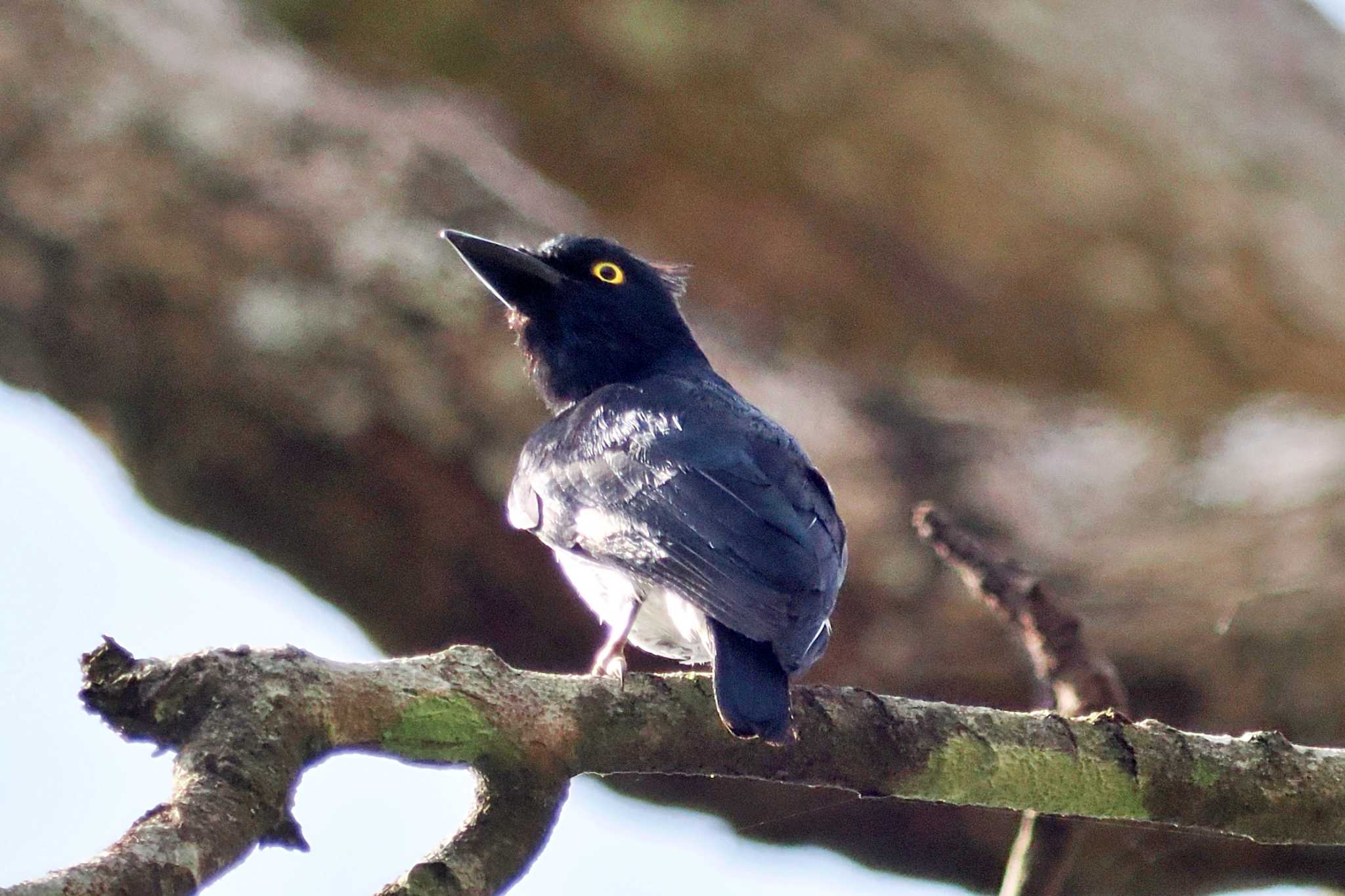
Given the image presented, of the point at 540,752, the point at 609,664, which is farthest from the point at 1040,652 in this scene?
the point at 540,752

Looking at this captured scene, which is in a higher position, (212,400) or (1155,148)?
(1155,148)

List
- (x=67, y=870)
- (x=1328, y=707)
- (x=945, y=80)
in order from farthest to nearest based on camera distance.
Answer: (x=945, y=80)
(x=1328, y=707)
(x=67, y=870)

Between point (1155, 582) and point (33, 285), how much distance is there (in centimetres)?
345

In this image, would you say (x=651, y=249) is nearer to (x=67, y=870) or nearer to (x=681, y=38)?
(x=681, y=38)

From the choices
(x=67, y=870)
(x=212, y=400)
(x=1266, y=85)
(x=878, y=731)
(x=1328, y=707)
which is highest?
(x=1266, y=85)

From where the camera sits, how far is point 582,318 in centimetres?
484

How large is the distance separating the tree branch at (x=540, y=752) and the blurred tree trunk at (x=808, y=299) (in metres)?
1.36

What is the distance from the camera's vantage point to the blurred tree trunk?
4.71 meters

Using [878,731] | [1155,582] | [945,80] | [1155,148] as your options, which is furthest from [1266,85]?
[878,731]

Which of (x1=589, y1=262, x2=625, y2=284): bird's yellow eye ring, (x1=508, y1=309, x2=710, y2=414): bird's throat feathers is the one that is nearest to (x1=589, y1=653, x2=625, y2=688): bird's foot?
(x1=508, y1=309, x2=710, y2=414): bird's throat feathers

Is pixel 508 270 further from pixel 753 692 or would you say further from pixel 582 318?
pixel 753 692

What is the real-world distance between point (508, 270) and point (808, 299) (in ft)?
9.51

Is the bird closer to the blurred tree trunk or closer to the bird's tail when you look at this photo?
the bird's tail

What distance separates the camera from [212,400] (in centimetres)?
493
